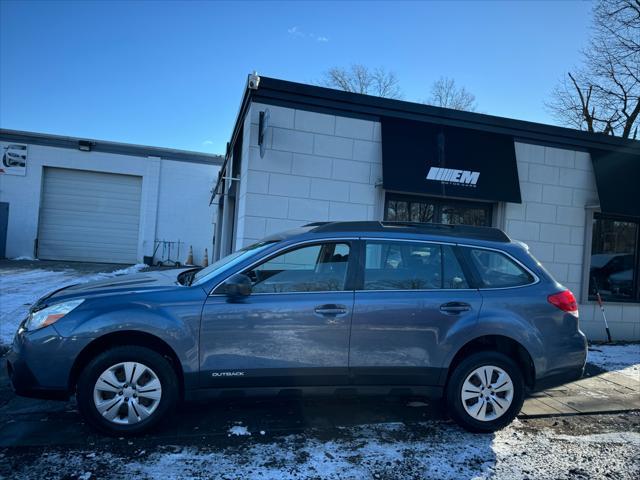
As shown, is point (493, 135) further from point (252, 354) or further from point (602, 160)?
point (252, 354)

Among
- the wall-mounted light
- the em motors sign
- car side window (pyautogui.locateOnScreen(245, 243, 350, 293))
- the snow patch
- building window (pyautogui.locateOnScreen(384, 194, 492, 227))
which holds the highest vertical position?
the wall-mounted light

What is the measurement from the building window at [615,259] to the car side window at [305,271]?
6989mm

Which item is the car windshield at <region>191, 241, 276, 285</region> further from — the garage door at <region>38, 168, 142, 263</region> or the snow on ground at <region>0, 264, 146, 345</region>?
the garage door at <region>38, 168, 142, 263</region>

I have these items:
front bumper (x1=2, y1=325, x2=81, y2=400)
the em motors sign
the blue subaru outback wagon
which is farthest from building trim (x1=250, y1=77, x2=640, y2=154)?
front bumper (x1=2, y1=325, x2=81, y2=400)

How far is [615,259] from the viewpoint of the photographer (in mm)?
8805

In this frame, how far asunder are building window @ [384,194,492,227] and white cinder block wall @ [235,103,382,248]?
51 centimetres

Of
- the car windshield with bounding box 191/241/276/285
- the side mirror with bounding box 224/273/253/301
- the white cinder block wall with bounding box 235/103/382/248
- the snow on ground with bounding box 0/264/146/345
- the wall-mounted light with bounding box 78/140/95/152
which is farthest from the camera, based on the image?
the wall-mounted light with bounding box 78/140/95/152

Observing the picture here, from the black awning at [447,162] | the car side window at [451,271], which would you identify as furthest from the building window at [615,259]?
the car side window at [451,271]

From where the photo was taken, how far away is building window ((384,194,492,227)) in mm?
7691

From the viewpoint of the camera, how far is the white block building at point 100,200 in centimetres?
1892

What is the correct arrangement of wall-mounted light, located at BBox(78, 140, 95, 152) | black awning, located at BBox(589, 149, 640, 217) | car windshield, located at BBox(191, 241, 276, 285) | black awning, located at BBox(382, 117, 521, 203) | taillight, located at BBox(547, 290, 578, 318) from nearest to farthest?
car windshield, located at BBox(191, 241, 276, 285)
taillight, located at BBox(547, 290, 578, 318)
black awning, located at BBox(382, 117, 521, 203)
black awning, located at BBox(589, 149, 640, 217)
wall-mounted light, located at BBox(78, 140, 95, 152)

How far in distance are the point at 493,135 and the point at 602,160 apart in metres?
2.44

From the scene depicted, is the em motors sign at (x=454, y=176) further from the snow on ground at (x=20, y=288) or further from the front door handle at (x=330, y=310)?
the snow on ground at (x=20, y=288)

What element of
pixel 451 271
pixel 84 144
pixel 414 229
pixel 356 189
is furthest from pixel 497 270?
pixel 84 144
